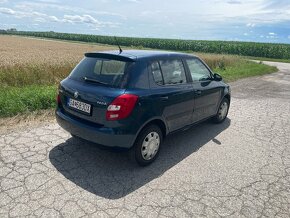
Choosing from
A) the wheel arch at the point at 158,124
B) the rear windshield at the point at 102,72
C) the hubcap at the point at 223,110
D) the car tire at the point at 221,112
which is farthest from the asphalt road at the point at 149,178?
the rear windshield at the point at 102,72

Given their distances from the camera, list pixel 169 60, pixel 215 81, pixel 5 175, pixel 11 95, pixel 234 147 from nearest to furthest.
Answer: pixel 5 175 → pixel 169 60 → pixel 234 147 → pixel 215 81 → pixel 11 95

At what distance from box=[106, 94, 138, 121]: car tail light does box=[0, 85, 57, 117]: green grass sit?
3121mm

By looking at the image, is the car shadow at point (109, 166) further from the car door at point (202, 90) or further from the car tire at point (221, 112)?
the car tire at point (221, 112)

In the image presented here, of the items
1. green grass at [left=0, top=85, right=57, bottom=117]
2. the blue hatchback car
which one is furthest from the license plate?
green grass at [left=0, top=85, right=57, bottom=117]

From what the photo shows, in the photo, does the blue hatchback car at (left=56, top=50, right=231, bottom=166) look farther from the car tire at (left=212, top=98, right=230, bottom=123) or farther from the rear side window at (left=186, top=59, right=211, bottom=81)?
the car tire at (left=212, top=98, right=230, bottom=123)

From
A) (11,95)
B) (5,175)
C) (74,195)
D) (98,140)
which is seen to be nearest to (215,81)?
(98,140)

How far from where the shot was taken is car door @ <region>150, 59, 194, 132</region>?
12.6 ft

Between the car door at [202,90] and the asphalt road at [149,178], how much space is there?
0.51 metres

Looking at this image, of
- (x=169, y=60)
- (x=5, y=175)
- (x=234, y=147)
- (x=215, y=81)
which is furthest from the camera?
(x=215, y=81)

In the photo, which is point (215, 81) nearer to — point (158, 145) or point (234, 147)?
point (234, 147)

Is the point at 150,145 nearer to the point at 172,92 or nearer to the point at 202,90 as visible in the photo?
the point at 172,92

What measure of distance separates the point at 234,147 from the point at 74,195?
3031 millimetres

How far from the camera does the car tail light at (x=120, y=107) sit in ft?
11.0

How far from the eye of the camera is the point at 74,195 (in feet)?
10.2
